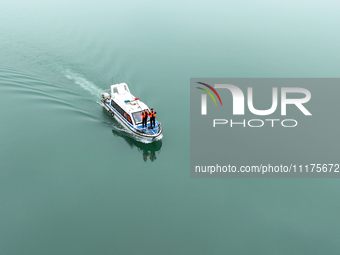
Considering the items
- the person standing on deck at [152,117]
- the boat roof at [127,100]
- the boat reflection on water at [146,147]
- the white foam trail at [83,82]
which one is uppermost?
the white foam trail at [83,82]

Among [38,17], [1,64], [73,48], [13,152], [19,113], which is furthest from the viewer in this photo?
[38,17]

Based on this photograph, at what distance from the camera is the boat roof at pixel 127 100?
26641mm

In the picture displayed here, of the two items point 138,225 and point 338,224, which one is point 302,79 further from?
point 138,225

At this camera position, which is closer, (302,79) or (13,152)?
(13,152)

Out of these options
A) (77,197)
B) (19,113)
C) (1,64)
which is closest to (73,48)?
(1,64)

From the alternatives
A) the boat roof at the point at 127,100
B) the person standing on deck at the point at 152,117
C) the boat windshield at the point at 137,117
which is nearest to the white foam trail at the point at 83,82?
the boat roof at the point at 127,100

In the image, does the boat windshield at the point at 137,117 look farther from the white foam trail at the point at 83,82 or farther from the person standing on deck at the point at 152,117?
the white foam trail at the point at 83,82

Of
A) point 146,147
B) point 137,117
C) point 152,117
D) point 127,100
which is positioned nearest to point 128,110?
point 137,117

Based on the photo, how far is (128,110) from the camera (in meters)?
26.4

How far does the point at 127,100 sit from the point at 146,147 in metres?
4.77

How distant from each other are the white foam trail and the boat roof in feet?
7.90

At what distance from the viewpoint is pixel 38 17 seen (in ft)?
146

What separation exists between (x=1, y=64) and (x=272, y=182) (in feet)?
93.8

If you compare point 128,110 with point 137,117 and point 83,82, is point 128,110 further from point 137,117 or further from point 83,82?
point 83,82
